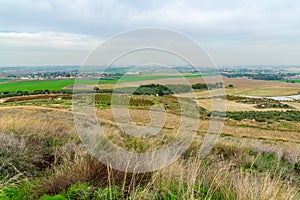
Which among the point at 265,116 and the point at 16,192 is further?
the point at 265,116

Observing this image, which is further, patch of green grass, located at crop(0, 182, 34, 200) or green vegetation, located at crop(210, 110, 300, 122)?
green vegetation, located at crop(210, 110, 300, 122)

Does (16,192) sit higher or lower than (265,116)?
higher

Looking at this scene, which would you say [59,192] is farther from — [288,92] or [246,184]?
[288,92]

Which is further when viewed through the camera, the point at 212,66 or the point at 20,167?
the point at 212,66

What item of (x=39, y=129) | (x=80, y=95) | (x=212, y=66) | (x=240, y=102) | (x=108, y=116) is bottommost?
(x=240, y=102)

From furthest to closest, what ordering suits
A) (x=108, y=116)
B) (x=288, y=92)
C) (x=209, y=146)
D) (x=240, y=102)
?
(x=288, y=92) → (x=240, y=102) → (x=108, y=116) → (x=209, y=146)

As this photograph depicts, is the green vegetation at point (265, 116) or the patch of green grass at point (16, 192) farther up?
the patch of green grass at point (16, 192)

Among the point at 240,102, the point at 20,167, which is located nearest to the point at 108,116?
the point at 20,167

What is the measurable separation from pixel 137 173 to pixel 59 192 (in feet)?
4.00

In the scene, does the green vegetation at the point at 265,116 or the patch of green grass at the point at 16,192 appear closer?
the patch of green grass at the point at 16,192

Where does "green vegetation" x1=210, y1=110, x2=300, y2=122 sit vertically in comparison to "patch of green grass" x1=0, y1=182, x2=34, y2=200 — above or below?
below

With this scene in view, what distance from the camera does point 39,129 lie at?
802cm

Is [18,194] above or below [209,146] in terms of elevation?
above

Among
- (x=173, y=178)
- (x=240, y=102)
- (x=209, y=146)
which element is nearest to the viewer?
(x=173, y=178)
